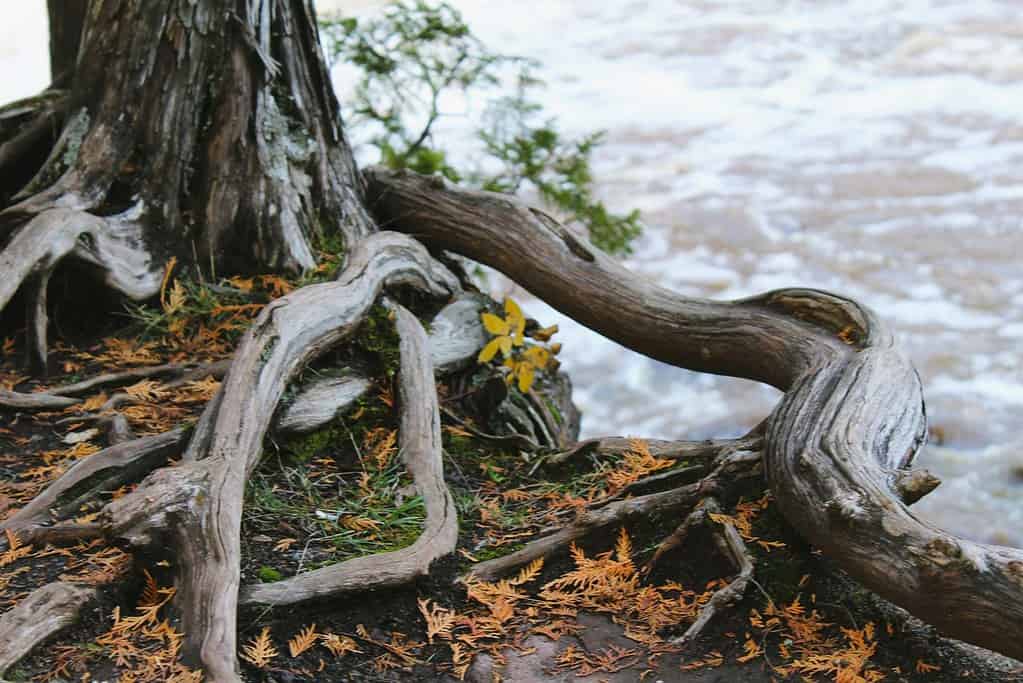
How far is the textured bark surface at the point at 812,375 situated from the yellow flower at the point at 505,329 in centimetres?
44

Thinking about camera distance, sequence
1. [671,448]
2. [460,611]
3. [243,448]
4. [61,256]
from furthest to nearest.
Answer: [61,256]
[671,448]
[243,448]
[460,611]


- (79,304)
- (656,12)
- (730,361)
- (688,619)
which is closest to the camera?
(688,619)

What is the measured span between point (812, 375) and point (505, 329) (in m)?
1.27

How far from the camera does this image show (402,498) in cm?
364

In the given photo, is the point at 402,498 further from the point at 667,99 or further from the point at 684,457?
the point at 667,99

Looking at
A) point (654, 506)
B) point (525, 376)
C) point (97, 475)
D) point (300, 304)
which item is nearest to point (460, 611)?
point (654, 506)

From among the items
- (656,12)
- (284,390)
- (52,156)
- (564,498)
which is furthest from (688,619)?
(656,12)

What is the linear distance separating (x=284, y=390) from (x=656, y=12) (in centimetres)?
1548

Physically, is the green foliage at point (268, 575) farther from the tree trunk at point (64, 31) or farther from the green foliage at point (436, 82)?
the green foliage at point (436, 82)

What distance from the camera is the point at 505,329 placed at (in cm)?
445

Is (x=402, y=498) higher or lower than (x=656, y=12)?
lower

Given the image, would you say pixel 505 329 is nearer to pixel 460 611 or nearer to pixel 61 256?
pixel 460 611

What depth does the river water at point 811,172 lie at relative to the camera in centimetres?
901

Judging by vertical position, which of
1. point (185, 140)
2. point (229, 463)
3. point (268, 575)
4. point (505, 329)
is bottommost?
point (268, 575)
